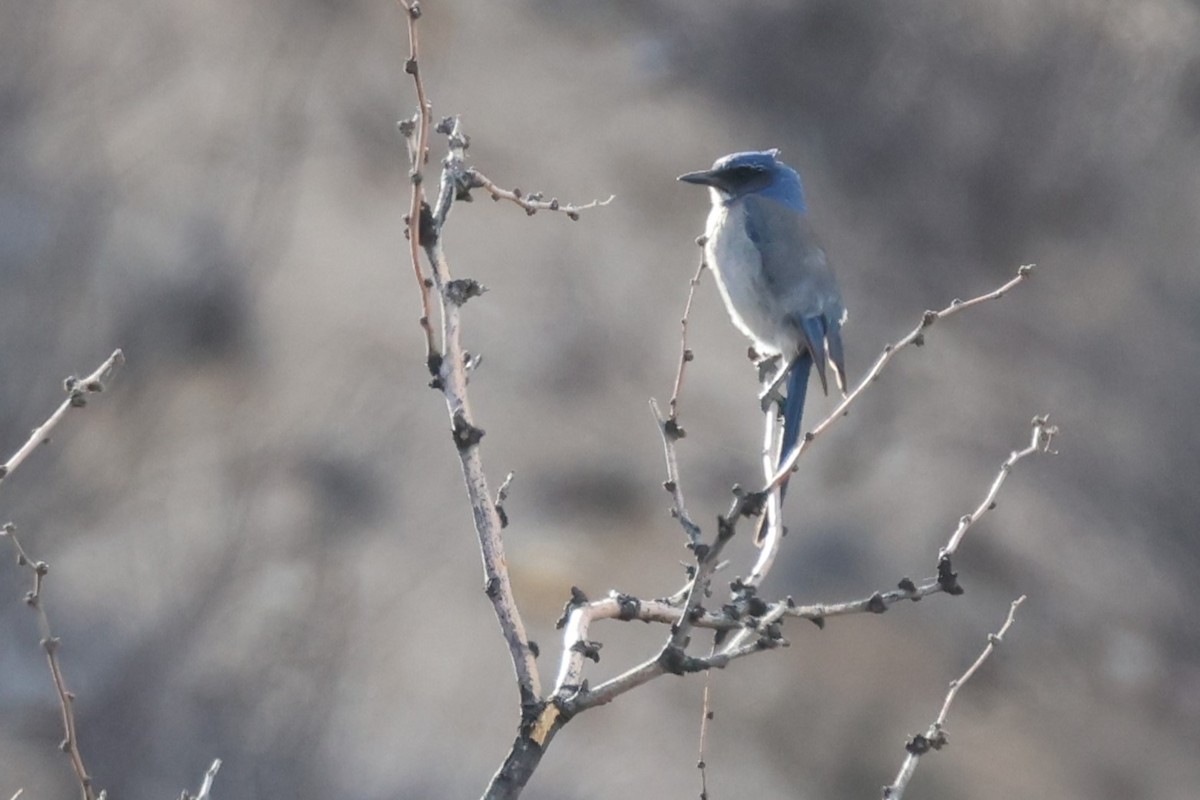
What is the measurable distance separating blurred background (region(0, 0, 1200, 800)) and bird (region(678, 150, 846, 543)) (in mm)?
2663

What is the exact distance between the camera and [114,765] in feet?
17.3

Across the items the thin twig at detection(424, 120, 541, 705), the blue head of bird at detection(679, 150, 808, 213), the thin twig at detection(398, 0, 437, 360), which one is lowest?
the thin twig at detection(424, 120, 541, 705)

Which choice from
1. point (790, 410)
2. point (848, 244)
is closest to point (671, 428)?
point (790, 410)

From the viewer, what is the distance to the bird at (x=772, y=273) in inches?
133

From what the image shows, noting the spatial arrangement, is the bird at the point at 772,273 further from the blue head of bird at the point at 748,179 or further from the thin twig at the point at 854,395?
the thin twig at the point at 854,395

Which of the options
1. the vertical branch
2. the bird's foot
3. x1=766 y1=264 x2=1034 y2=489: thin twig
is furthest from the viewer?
the bird's foot

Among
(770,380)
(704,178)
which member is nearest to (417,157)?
(770,380)

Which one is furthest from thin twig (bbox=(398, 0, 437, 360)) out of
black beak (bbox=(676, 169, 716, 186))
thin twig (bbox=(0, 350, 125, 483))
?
black beak (bbox=(676, 169, 716, 186))

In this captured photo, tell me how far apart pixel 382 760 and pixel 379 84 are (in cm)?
469

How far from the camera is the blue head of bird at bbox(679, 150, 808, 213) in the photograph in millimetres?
3691

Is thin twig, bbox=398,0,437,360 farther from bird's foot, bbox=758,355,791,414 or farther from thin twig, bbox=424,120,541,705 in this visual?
bird's foot, bbox=758,355,791,414

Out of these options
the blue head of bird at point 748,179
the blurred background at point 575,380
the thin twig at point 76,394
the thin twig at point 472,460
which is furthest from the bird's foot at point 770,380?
the blurred background at point 575,380

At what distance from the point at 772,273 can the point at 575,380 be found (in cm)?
511

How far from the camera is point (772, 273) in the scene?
11.4 ft
